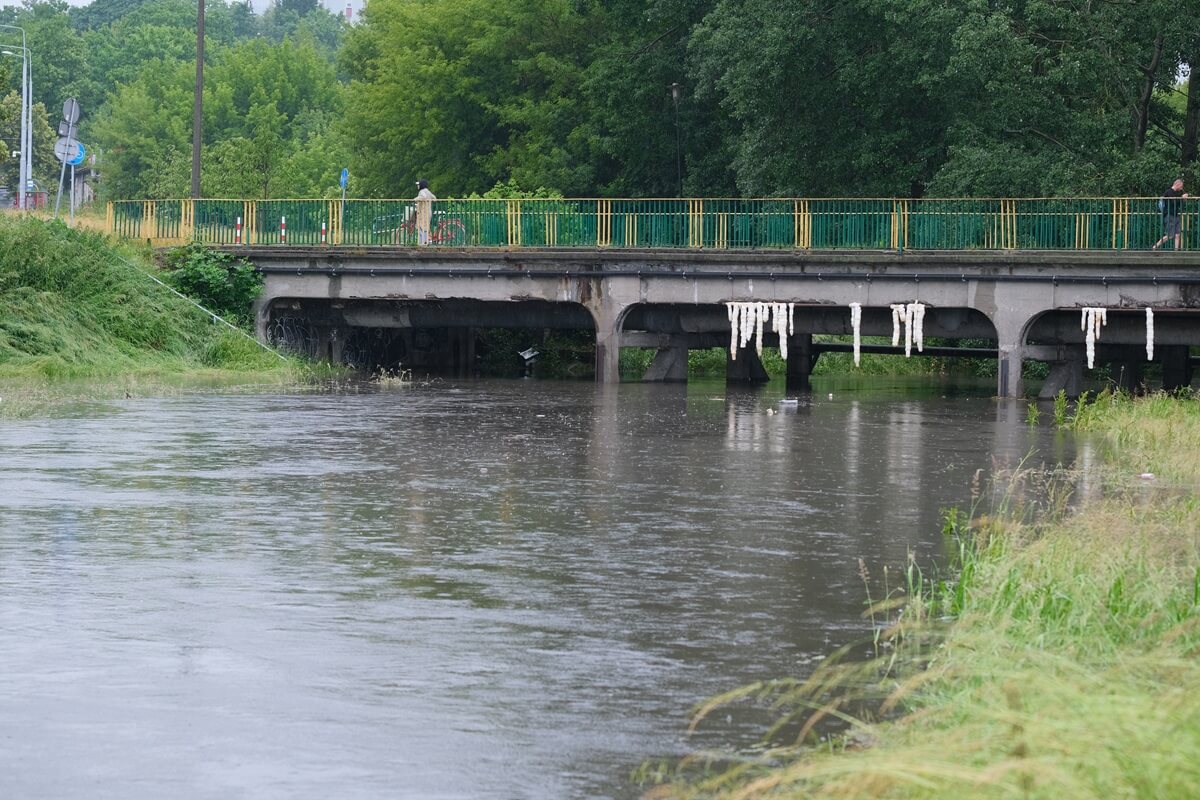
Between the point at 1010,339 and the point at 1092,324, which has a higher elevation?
the point at 1092,324

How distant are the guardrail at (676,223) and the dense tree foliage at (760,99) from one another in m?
4.11

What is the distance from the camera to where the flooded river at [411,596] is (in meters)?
7.86

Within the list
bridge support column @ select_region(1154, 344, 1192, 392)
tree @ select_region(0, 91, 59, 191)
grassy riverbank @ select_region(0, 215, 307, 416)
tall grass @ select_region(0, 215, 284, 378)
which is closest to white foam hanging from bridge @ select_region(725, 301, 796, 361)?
bridge support column @ select_region(1154, 344, 1192, 392)

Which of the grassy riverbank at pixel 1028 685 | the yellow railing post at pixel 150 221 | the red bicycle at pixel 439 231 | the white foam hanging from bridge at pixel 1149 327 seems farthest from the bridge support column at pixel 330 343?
the grassy riverbank at pixel 1028 685

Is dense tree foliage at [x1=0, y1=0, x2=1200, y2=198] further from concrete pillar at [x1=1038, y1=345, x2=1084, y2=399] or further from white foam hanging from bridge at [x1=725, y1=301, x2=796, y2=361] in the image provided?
white foam hanging from bridge at [x1=725, y1=301, x2=796, y2=361]

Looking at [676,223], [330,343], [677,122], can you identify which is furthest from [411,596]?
[677,122]

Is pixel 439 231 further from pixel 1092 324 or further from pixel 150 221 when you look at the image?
pixel 1092 324

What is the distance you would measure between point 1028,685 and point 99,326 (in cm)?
3103

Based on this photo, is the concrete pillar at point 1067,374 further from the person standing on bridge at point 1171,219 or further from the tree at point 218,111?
the tree at point 218,111

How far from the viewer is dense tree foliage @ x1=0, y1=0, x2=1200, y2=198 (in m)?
39.7

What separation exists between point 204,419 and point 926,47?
22.5m

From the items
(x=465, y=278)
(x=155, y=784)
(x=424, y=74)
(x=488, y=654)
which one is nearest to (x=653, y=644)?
(x=488, y=654)

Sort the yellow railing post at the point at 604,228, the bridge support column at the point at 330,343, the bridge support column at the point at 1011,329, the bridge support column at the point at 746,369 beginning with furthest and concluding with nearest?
the bridge support column at the point at 746,369
the bridge support column at the point at 330,343
the yellow railing post at the point at 604,228
the bridge support column at the point at 1011,329

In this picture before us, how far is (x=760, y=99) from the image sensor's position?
43469 millimetres
